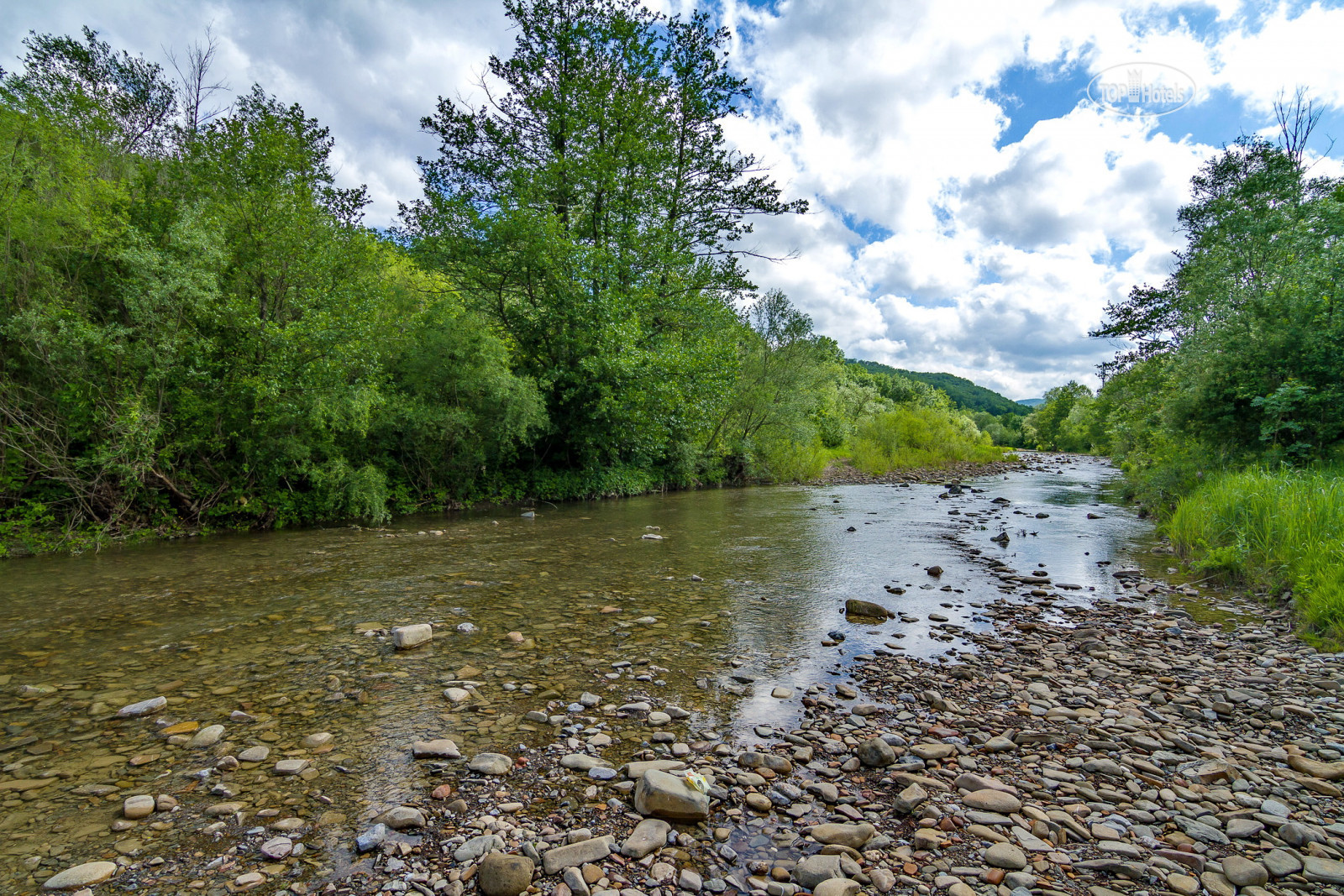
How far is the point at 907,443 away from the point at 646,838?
4853 cm

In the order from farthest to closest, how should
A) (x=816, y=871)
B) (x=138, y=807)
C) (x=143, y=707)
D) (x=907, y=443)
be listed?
(x=907, y=443), (x=143, y=707), (x=138, y=807), (x=816, y=871)

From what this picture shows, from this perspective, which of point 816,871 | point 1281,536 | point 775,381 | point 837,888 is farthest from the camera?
point 775,381

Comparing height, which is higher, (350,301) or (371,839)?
(350,301)

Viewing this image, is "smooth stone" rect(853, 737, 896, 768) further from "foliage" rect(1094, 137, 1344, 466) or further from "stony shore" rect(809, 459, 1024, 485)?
"stony shore" rect(809, 459, 1024, 485)

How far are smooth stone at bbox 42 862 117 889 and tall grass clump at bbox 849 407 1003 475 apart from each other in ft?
141

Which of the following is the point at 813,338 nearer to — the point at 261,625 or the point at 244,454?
the point at 244,454

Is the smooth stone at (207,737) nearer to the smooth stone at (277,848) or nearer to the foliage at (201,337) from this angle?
the smooth stone at (277,848)

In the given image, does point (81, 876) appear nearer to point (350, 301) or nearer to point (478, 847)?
point (478, 847)

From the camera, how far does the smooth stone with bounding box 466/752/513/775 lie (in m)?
3.79

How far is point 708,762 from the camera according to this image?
394 centimetres

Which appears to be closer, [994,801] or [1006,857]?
[1006,857]

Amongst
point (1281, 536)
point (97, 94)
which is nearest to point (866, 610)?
point (1281, 536)

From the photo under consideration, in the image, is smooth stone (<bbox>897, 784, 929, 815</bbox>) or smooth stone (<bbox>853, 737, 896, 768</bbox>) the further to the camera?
smooth stone (<bbox>853, 737, 896, 768</bbox>)

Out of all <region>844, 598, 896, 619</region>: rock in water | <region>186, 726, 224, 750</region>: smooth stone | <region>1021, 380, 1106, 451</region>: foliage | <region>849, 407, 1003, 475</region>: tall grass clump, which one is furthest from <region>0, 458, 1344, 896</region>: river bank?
<region>1021, 380, 1106, 451</region>: foliage
